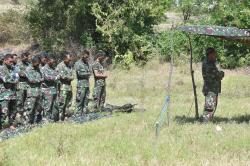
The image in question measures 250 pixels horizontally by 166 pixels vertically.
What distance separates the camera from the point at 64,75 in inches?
572

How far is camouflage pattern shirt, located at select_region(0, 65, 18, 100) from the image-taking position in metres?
13.3

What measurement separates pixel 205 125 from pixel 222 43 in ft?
56.1

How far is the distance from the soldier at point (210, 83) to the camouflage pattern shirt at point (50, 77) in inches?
148

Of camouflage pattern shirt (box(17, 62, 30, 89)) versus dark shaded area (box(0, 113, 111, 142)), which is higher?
camouflage pattern shirt (box(17, 62, 30, 89))

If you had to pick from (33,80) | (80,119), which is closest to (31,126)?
(33,80)

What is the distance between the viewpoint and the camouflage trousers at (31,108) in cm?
1386

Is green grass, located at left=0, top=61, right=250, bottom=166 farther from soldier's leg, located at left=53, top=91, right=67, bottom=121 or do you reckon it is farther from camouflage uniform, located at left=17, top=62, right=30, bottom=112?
camouflage uniform, located at left=17, top=62, right=30, bottom=112

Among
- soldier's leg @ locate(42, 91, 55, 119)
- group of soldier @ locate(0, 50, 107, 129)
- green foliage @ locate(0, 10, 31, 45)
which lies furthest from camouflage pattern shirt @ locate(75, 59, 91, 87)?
green foliage @ locate(0, 10, 31, 45)

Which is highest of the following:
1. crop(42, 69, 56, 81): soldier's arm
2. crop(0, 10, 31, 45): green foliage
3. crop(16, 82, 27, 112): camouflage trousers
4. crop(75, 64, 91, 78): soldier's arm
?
crop(42, 69, 56, 81): soldier's arm

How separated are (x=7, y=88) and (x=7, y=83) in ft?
0.52

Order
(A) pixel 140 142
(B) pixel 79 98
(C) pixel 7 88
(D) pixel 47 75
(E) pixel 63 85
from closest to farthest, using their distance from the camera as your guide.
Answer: (A) pixel 140 142 < (C) pixel 7 88 < (D) pixel 47 75 < (E) pixel 63 85 < (B) pixel 79 98

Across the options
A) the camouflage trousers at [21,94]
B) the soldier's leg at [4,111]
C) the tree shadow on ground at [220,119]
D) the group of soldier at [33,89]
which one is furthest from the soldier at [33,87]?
the tree shadow on ground at [220,119]

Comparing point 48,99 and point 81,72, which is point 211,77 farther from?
point 48,99

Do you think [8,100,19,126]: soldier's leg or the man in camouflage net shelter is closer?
[8,100,19,126]: soldier's leg
